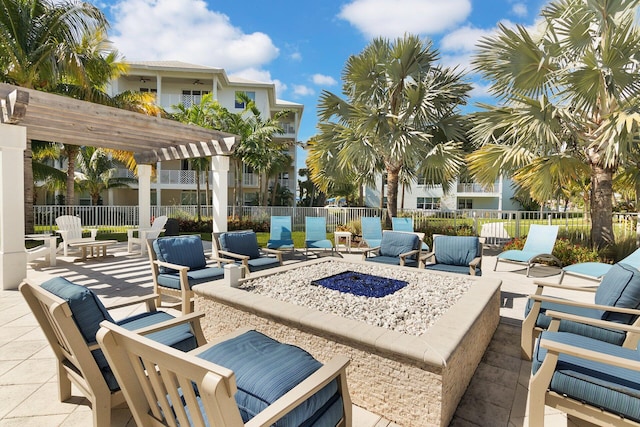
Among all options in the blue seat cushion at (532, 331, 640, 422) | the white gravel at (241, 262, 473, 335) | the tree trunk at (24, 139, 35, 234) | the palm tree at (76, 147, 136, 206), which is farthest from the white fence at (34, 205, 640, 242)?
the blue seat cushion at (532, 331, 640, 422)

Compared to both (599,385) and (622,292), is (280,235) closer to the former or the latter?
(622,292)

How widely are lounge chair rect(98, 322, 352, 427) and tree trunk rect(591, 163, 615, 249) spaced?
321 inches

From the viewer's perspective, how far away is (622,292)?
2652mm

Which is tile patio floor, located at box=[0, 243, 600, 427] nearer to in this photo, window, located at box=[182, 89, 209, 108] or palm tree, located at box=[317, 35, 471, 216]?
palm tree, located at box=[317, 35, 471, 216]

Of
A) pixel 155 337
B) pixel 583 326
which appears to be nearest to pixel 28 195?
pixel 155 337

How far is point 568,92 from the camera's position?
628cm

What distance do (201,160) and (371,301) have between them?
14.0m

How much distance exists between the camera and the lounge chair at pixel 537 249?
667 cm

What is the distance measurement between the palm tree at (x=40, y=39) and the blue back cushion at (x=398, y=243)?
10000 mm

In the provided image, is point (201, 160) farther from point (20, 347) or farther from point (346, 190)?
point (20, 347)

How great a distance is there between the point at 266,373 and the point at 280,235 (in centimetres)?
651

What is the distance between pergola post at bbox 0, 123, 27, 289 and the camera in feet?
18.1

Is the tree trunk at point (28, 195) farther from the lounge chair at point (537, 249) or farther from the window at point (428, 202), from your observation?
the window at point (428, 202)

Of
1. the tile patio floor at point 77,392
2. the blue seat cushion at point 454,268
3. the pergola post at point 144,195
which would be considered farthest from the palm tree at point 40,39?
the blue seat cushion at point 454,268
